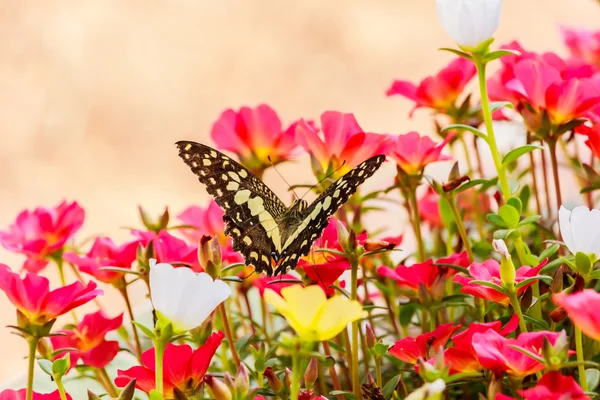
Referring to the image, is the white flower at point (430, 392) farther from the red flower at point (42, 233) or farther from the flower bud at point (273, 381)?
the red flower at point (42, 233)

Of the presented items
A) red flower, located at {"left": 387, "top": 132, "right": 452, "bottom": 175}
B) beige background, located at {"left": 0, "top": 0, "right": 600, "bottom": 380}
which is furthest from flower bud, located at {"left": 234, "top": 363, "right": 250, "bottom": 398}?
beige background, located at {"left": 0, "top": 0, "right": 600, "bottom": 380}

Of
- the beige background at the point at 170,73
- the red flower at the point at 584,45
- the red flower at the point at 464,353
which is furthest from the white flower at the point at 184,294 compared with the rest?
the beige background at the point at 170,73

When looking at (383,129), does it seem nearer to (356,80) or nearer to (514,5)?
(356,80)

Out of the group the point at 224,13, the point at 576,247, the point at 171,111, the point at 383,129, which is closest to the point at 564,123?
the point at 576,247

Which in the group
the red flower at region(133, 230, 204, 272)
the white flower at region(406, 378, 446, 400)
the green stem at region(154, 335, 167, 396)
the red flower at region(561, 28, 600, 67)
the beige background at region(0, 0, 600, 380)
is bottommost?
the white flower at region(406, 378, 446, 400)

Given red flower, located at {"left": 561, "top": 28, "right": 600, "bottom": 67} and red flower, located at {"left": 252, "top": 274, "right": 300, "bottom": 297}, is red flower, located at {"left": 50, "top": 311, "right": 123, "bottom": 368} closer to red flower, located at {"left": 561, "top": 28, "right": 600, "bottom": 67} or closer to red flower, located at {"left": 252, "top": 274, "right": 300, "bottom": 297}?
red flower, located at {"left": 252, "top": 274, "right": 300, "bottom": 297}

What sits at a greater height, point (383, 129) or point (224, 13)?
point (224, 13)
